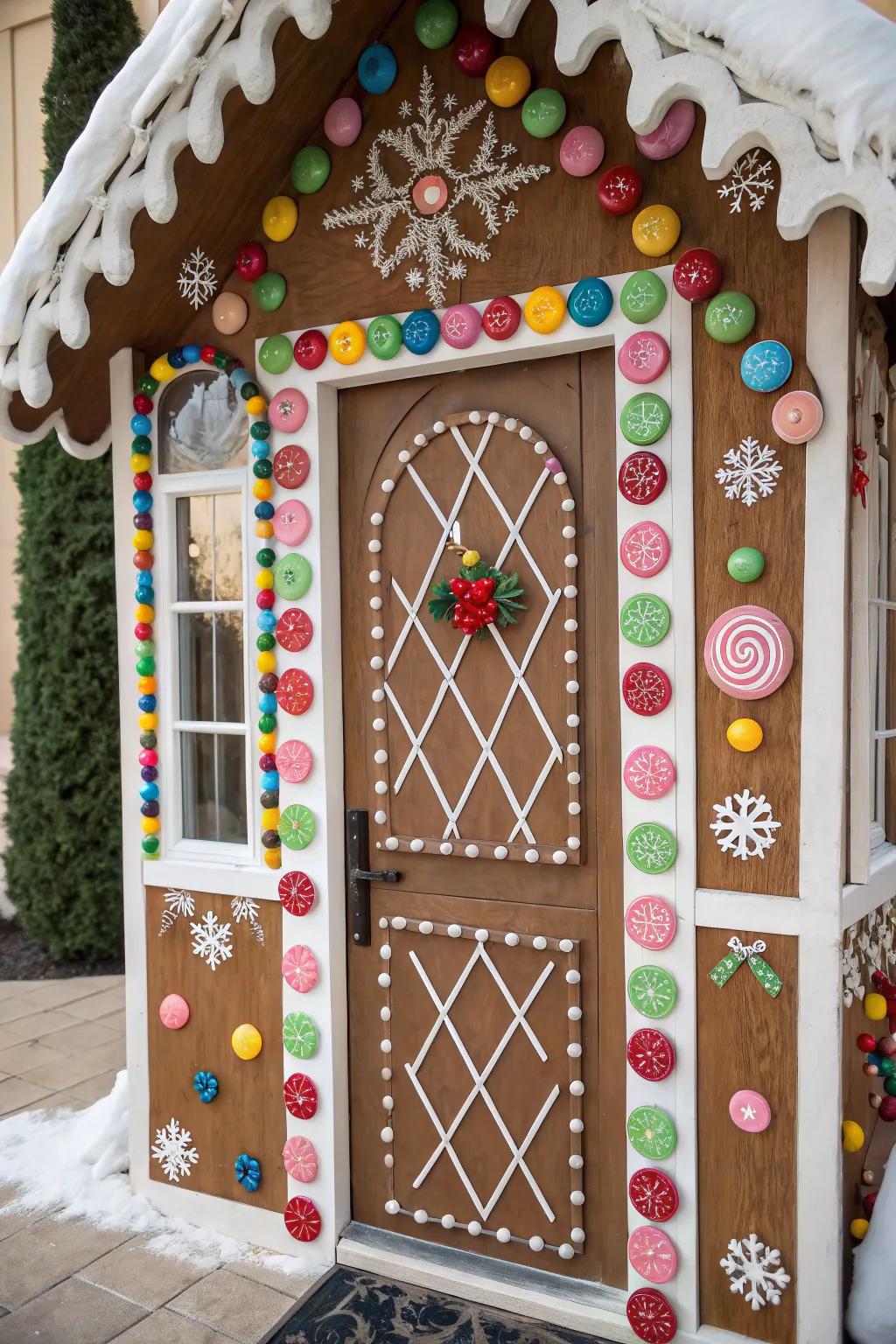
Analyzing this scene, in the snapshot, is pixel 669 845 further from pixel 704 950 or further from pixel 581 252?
pixel 581 252

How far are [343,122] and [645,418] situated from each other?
3.99 ft

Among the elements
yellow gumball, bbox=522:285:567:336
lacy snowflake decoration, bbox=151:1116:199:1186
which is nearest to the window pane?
yellow gumball, bbox=522:285:567:336

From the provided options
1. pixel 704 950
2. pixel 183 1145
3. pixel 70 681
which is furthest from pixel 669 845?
pixel 70 681

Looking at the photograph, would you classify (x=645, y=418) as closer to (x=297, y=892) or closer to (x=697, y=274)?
→ (x=697, y=274)

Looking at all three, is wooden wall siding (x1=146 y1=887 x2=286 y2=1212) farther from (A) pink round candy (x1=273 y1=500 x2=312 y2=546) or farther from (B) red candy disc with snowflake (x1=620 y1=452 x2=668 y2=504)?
(B) red candy disc with snowflake (x1=620 y1=452 x2=668 y2=504)

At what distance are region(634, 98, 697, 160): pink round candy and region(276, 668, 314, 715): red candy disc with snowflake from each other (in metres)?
1.64

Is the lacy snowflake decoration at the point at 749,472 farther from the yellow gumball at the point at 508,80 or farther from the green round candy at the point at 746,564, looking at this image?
the yellow gumball at the point at 508,80

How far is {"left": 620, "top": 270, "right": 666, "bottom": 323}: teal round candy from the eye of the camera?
101 inches

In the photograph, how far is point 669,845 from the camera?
2631 millimetres

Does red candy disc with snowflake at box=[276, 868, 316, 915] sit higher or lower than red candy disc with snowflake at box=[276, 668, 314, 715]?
lower

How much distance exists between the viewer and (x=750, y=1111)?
8.38 ft

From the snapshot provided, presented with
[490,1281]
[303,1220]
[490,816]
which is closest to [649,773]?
[490,816]

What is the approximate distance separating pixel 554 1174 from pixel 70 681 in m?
4.30

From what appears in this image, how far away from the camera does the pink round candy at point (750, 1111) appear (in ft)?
8.33
